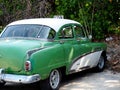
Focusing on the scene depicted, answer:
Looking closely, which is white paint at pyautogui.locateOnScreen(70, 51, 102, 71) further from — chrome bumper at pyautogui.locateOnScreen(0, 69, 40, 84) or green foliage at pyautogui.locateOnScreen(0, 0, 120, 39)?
green foliage at pyautogui.locateOnScreen(0, 0, 120, 39)

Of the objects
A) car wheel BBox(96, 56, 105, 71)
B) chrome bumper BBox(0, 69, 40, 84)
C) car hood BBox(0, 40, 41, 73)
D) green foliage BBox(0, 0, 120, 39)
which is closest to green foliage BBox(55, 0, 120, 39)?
green foliage BBox(0, 0, 120, 39)

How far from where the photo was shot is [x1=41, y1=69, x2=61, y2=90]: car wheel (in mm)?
7863

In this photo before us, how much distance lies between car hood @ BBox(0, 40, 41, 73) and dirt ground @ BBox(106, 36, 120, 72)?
362cm

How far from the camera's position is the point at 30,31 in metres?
8.61

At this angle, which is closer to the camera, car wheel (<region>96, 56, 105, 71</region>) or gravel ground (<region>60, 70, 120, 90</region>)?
gravel ground (<region>60, 70, 120, 90</region>)

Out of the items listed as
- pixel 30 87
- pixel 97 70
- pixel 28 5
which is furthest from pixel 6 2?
pixel 30 87

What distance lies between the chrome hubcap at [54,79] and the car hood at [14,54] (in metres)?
0.81

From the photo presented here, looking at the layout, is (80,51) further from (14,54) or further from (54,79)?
(14,54)

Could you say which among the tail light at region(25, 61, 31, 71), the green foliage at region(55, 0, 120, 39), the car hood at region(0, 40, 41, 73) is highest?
the green foliage at region(55, 0, 120, 39)

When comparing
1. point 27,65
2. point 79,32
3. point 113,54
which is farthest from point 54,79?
point 113,54

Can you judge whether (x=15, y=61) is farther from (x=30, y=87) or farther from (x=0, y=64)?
(x=30, y=87)

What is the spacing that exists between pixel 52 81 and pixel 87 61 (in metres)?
1.69

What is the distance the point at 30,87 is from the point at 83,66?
1.63m

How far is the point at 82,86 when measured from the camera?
340 inches
